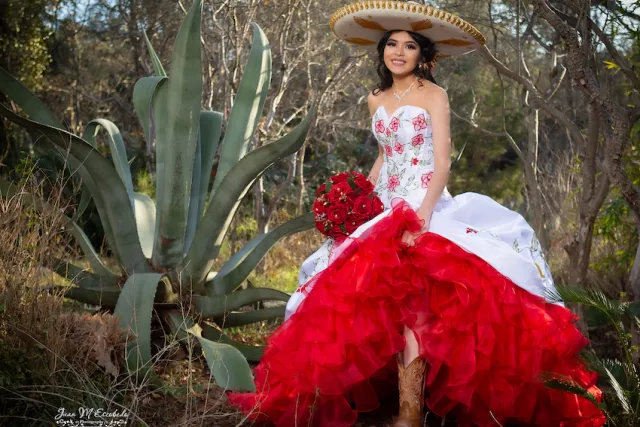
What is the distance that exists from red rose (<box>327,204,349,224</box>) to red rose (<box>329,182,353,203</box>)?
0.04 m

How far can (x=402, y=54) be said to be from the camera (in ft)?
11.5

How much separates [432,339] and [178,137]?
5.69 feet

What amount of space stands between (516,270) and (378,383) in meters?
1.02

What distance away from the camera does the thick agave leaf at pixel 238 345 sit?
13.0ft

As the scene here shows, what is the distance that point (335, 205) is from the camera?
11.1 feet

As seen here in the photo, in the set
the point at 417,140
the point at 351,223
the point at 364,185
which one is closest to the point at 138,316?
the point at 351,223

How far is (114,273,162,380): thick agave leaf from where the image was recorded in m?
3.31

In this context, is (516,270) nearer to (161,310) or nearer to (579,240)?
(579,240)

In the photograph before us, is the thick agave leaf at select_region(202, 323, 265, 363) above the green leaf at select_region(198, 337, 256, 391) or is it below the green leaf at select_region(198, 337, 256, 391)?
below

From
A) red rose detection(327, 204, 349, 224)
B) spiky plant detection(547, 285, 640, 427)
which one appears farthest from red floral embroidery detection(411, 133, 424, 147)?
spiky plant detection(547, 285, 640, 427)

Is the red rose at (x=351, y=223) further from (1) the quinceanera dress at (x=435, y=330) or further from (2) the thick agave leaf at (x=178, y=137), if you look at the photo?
(2) the thick agave leaf at (x=178, y=137)

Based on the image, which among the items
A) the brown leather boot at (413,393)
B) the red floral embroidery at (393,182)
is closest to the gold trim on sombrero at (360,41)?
the red floral embroidery at (393,182)

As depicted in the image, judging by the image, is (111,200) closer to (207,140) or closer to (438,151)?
(207,140)

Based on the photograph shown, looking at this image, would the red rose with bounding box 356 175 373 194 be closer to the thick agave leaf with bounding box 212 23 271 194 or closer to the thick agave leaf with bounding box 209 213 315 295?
the thick agave leaf with bounding box 209 213 315 295
